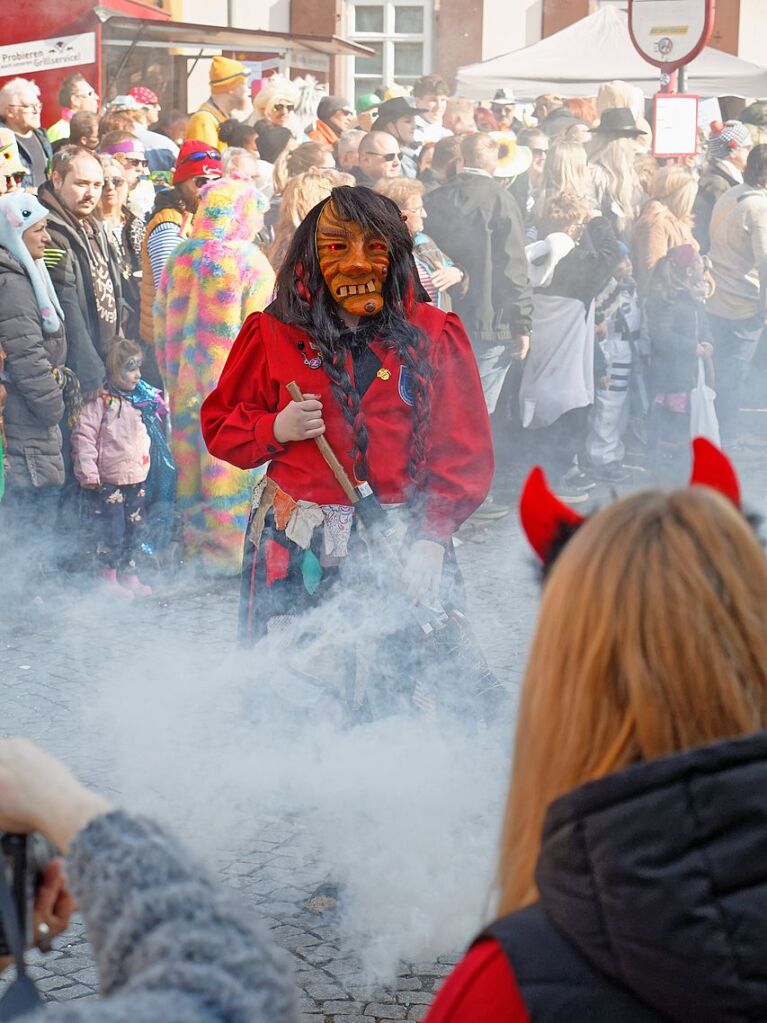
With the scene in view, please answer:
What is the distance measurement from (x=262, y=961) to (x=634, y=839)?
29cm

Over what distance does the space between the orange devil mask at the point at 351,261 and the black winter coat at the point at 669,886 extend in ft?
7.49

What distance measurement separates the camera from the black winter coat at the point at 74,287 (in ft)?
20.1

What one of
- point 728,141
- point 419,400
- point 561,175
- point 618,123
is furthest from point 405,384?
point 728,141

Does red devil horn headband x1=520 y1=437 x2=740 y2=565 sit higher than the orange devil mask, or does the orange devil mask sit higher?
red devil horn headband x1=520 y1=437 x2=740 y2=565

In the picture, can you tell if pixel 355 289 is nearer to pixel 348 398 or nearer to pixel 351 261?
pixel 351 261

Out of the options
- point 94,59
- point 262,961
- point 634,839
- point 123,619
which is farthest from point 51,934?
point 94,59

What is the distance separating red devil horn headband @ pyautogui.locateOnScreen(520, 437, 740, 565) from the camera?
1339 millimetres

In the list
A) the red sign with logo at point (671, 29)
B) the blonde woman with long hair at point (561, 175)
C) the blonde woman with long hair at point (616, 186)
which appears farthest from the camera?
the red sign with logo at point (671, 29)

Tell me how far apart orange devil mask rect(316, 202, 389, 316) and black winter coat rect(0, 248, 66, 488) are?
282 centimetres

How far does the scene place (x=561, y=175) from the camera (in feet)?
27.3

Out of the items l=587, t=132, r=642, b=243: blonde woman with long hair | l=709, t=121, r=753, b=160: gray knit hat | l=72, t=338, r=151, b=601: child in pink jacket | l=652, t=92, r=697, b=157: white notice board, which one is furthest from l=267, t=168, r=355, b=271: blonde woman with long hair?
l=709, t=121, r=753, b=160: gray knit hat

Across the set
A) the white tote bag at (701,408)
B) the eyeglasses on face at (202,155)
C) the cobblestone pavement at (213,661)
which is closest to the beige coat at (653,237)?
the white tote bag at (701,408)

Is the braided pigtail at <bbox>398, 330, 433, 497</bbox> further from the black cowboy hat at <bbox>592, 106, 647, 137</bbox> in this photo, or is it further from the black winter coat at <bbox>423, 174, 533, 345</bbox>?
the black cowboy hat at <bbox>592, 106, 647, 137</bbox>

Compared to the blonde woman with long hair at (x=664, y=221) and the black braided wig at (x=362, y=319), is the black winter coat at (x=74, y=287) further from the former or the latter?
the blonde woman with long hair at (x=664, y=221)
